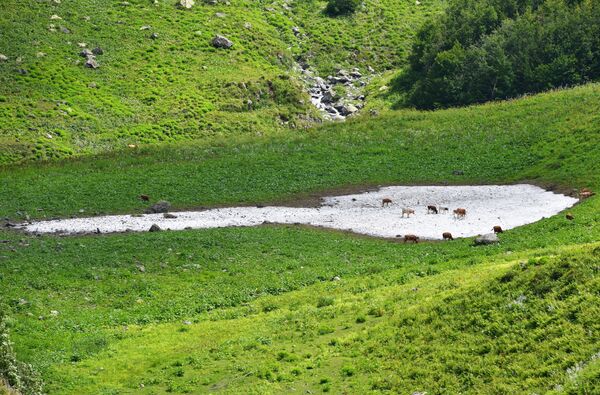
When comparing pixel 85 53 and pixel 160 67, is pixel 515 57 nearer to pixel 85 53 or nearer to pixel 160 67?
pixel 160 67

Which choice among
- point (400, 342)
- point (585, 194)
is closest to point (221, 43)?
point (585, 194)

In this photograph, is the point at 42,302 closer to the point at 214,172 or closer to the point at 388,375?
the point at 388,375

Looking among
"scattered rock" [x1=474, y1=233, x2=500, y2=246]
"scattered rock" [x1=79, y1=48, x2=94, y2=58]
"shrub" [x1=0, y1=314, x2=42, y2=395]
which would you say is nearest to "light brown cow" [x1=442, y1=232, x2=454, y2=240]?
"scattered rock" [x1=474, y1=233, x2=500, y2=246]

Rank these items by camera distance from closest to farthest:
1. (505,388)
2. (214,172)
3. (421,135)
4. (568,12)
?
(505,388) < (214,172) < (421,135) < (568,12)

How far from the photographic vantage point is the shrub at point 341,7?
436 feet

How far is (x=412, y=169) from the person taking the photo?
68938mm

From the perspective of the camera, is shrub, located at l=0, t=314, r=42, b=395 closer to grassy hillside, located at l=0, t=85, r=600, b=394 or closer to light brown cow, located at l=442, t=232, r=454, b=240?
grassy hillside, located at l=0, t=85, r=600, b=394

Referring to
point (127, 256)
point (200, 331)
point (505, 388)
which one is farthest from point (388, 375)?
point (127, 256)

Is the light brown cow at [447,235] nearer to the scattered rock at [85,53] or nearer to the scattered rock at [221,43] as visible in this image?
the scattered rock at [85,53]

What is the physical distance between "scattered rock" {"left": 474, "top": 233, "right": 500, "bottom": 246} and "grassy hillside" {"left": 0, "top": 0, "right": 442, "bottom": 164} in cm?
4537

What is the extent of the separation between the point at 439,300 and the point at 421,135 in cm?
4684

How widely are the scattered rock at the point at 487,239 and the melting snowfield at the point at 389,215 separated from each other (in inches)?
150

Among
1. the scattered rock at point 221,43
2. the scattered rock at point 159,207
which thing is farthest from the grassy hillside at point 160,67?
the scattered rock at point 159,207

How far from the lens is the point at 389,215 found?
5697 centimetres
